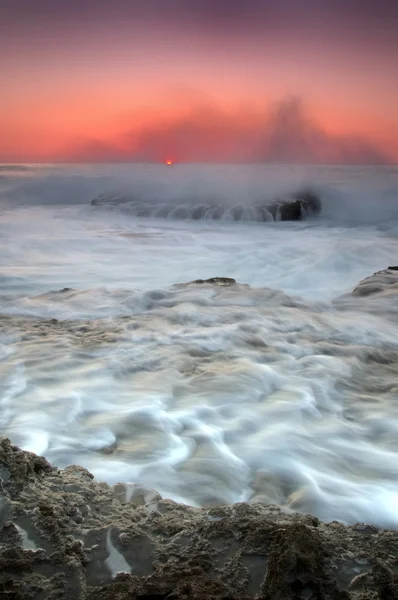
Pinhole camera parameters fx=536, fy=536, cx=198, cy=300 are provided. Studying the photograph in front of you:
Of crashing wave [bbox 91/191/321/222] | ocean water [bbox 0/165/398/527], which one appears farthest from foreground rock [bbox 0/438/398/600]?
crashing wave [bbox 91/191/321/222]

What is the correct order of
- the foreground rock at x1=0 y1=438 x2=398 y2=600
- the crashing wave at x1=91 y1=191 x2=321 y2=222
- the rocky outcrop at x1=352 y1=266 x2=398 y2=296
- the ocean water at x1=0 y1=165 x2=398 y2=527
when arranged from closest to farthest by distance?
the foreground rock at x1=0 y1=438 x2=398 y2=600, the ocean water at x1=0 y1=165 x2=398 y2=527, the rocky outcrop at x1=352 y1=266 x2=398 y2=296, the crashing wave at x1=91 y1=191 x2=321 y2=222

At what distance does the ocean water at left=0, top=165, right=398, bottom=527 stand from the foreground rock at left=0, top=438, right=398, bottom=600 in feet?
1.22

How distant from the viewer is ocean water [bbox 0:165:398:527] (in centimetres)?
230

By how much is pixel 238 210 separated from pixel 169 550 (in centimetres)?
1582

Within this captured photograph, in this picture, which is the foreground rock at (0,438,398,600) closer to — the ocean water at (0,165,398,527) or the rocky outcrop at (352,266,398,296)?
the ocean water at (0,165,398,527)

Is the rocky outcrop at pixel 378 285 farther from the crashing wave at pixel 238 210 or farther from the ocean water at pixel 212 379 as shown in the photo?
the crashing wave at pixel 238 210

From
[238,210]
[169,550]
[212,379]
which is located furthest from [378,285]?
[238,210]

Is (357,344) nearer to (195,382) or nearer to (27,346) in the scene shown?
(195,382)

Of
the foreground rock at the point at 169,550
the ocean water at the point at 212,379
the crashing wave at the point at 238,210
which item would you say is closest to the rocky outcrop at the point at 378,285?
the ocean water at the point at 212,379

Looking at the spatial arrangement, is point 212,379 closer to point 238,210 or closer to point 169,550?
point 169,550

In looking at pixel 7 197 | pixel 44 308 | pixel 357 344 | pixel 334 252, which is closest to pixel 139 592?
pixel 357 344

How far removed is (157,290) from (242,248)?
5.43m

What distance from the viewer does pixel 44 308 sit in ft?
17.2

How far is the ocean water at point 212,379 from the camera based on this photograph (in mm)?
2305
